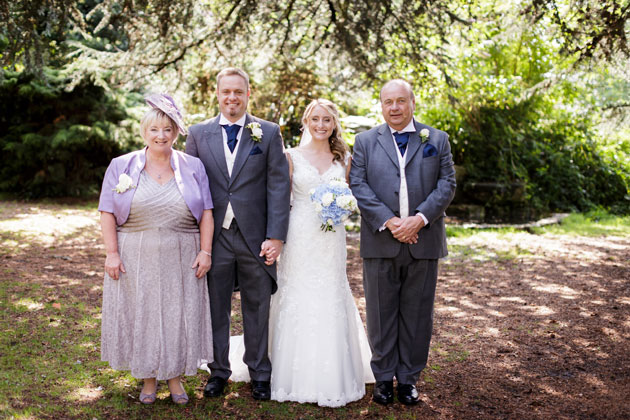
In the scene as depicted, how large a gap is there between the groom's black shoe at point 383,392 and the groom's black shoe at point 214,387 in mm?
1024

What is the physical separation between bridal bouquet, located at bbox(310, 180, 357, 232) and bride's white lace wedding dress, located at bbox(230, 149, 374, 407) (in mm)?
197

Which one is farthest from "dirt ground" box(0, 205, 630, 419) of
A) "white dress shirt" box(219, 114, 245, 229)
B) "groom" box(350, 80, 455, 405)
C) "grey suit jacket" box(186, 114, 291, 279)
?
"white dress shirt" box(219, 114, 245, 229)

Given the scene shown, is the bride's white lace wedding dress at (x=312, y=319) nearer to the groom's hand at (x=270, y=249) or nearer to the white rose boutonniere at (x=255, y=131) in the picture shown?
the groom's hand at (x=270, y=249)

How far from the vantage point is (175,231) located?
12.1 ft

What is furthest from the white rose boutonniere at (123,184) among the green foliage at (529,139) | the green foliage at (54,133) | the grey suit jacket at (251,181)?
the green foliage at (529,139)

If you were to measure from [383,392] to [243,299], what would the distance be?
112cm

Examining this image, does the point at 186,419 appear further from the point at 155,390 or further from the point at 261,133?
the point at 261,133

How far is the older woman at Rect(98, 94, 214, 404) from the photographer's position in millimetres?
3607

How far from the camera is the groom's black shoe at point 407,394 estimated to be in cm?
393

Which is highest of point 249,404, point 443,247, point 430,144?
point 430,144

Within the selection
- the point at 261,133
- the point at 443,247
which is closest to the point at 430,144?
the point at 443,247

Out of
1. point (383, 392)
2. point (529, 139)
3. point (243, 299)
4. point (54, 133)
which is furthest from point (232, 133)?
point (529, 139)

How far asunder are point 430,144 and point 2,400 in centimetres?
319

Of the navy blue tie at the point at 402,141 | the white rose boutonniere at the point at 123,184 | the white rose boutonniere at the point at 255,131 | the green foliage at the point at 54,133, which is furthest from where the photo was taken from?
the green foliage at the point at 54,133
